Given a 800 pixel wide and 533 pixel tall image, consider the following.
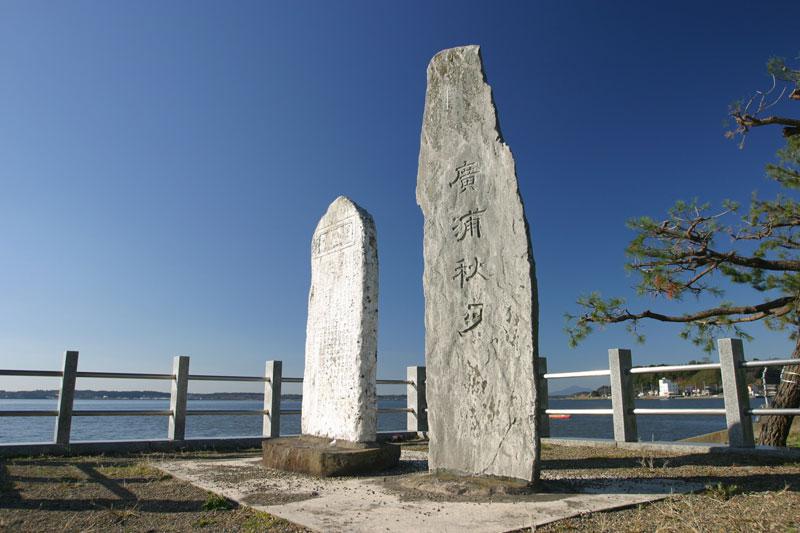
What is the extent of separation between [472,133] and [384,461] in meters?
2.91

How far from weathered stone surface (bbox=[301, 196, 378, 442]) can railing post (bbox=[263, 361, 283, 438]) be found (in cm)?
247

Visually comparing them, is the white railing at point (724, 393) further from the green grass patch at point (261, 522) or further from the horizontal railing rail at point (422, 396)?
the green grass patch at point (261, 522)

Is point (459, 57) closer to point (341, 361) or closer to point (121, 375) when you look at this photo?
point (341, 361)

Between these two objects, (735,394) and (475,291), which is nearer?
(475,291)

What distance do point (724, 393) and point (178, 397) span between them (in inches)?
254

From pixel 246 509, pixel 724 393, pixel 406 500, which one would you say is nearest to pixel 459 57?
pixel 406 500

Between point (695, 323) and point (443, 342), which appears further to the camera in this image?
point (695, 323)

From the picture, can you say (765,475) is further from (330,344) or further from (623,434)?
(330,344)

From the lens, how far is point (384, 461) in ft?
15.4

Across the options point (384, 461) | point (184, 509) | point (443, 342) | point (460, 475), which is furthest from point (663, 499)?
point (184, 509)

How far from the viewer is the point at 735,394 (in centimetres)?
523

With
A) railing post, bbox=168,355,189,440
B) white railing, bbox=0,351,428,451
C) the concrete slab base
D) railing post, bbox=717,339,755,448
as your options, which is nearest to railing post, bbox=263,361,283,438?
white railing, bbox=0,351,428,451

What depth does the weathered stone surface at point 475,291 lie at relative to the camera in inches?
141

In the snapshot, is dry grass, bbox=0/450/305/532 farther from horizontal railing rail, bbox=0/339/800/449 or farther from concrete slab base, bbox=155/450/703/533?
horizontal railing rail, bbox=0/339/800/449
